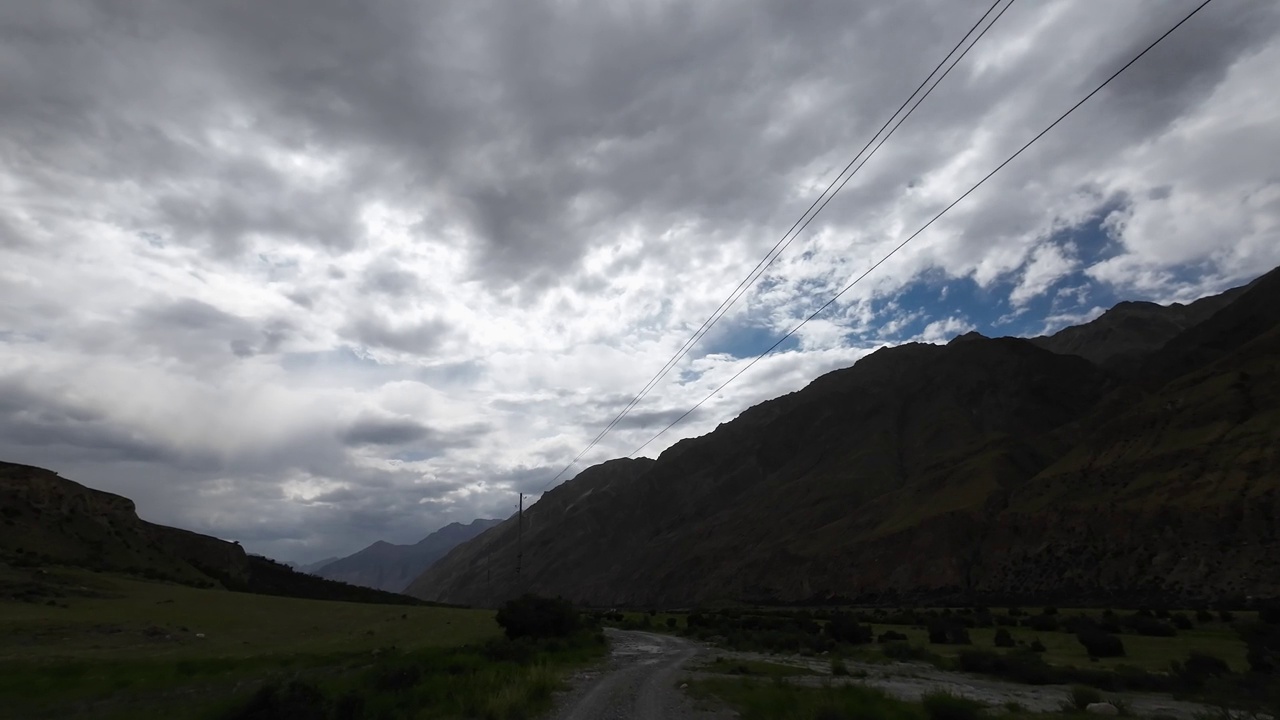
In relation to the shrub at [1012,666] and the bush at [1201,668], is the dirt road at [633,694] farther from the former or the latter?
the bush at [1201,668]

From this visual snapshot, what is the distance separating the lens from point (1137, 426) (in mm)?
89125

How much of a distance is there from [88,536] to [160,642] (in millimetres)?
31081

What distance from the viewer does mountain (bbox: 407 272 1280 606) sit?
69.4 m

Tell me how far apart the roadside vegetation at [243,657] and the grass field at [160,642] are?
67 millimetres

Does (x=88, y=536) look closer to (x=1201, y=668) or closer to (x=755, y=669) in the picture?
(x=755, y=669)

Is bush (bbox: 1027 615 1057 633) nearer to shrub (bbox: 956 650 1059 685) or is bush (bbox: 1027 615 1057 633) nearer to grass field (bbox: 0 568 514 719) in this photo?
shrub (bbox: 956 650 1059 685)

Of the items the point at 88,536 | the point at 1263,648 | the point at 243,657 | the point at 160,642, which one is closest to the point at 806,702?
the point at 1263,648

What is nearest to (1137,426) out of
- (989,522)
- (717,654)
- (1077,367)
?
(989,522)

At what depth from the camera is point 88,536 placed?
5103cm

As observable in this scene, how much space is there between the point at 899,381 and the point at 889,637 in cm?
14408

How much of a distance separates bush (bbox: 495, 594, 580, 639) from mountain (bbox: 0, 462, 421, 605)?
25.2 m

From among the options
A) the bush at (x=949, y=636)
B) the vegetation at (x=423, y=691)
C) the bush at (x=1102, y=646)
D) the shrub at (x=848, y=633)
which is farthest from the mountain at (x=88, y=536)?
the bush at (x=1102, y=646)

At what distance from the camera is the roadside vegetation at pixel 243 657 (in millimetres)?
16703

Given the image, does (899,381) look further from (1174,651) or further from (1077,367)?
(1174,651)
